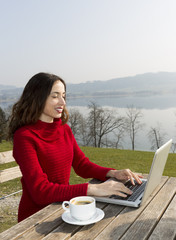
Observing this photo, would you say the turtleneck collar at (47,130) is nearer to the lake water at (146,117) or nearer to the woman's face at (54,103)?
the woman's face at (54,103)

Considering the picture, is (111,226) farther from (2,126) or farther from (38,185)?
(2,126)

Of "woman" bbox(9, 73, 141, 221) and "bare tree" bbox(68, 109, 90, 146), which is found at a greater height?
"woman" bbox(9, 73, 141, 221)

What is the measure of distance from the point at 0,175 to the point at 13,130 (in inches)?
95.7

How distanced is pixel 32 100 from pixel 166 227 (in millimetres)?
1328

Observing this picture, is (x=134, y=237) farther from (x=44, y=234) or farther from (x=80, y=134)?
(x=80, y=134)

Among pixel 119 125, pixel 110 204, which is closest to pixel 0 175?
pixel 110 204

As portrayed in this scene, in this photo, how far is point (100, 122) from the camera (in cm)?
3522

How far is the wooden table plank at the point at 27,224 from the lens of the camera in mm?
1397

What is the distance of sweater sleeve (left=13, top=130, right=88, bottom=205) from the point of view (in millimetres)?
1787

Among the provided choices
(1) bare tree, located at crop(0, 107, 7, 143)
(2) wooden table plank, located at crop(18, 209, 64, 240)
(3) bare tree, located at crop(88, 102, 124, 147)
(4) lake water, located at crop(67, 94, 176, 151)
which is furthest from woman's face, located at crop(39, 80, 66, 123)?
(3) bare tree, located at crop(88, 102, 124, 147)

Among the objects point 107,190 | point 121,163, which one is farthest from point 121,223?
point 121,163

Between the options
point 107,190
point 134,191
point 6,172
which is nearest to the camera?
point 107,190

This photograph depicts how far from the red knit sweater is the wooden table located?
126 millimetres

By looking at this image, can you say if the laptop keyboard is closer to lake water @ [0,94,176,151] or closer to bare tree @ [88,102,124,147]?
lake water @ [0,94,176,151]
